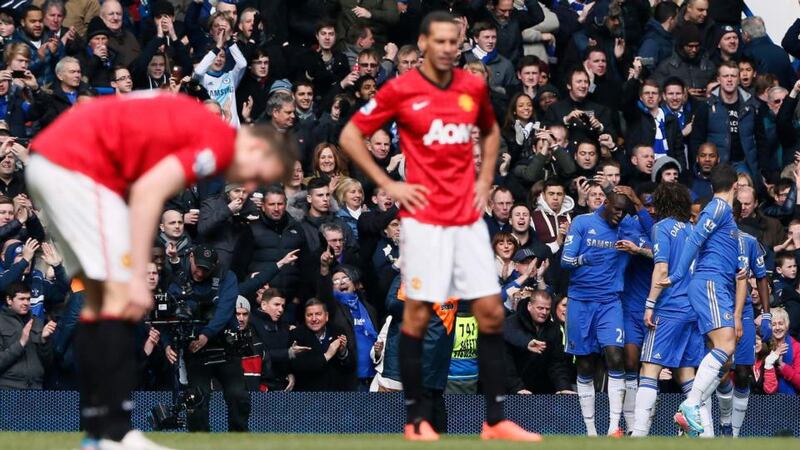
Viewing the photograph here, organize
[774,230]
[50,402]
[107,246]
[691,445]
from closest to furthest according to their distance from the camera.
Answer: [107,246] < [691,445] < [50,402] < [774,230]

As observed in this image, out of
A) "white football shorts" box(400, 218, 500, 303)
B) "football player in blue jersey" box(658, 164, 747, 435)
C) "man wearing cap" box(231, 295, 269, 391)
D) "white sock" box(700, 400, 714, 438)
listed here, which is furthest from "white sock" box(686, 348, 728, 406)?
"white football shorts" box(400, 218, 500, 303)

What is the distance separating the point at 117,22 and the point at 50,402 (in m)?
6.11

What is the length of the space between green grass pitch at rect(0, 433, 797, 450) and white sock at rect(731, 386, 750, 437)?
17.2 feet

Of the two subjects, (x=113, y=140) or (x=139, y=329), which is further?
(x=139, y=329)

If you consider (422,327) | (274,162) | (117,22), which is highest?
(117,22)

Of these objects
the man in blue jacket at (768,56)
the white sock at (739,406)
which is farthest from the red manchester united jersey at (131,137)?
the man in blue jacket at (768,56)

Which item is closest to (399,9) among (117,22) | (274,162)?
(117,22)

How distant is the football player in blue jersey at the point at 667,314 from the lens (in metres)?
15.7

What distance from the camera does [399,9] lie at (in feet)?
72.8

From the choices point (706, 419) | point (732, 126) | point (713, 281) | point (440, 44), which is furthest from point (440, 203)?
point (732, 126)

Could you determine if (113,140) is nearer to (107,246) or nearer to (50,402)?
(107,246)

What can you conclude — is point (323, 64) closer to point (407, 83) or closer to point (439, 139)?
point (407, 83)

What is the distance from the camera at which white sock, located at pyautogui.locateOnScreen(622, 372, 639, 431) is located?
16.5 meters

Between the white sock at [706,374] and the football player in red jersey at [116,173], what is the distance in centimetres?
748
